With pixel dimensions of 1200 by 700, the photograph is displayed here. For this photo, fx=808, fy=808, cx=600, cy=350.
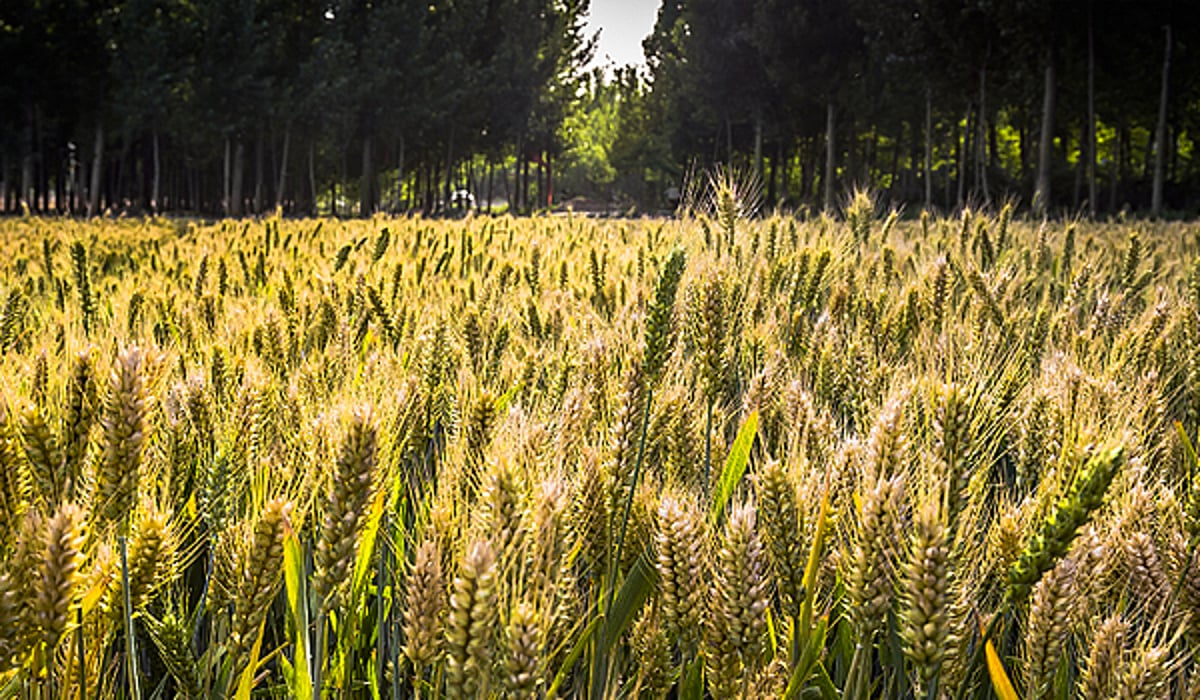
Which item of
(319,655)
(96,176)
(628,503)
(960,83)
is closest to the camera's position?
(319,655)

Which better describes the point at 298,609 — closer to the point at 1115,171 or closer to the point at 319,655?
the point at 319,655

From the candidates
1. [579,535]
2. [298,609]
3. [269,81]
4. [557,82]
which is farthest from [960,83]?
[298,609]

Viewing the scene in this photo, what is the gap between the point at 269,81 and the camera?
3183 centimetres

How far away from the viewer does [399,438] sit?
1.78 metres

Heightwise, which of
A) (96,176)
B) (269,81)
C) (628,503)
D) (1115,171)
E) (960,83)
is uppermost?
(269,81)

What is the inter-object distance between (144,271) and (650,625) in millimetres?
4596

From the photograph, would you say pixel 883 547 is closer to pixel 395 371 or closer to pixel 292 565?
pixel 292 565

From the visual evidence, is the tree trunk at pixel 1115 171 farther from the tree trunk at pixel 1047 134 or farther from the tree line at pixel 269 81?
the tree line at pixel 269 81

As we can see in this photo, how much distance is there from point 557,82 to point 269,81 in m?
18.3

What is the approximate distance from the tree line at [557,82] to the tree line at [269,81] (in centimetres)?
10

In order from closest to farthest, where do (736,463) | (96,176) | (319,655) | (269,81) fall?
(319,655) < (736,463) < (96,176) < (269,81)

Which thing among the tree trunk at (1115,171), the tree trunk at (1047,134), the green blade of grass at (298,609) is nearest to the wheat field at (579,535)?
the green blade of grass at (298,609)

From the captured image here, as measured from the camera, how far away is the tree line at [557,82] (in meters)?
26.7

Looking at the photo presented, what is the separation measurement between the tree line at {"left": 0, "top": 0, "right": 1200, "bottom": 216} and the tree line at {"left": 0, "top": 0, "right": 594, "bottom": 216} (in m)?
0.10
